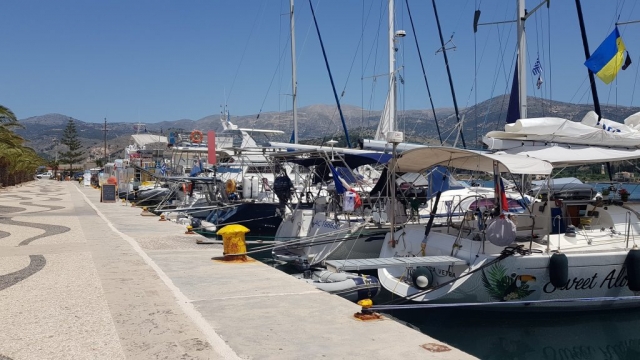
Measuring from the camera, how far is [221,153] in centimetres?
2277

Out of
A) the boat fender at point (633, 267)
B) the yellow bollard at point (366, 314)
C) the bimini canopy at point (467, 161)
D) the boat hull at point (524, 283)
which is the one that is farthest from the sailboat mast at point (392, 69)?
the yellow bollard at point (366, 314)

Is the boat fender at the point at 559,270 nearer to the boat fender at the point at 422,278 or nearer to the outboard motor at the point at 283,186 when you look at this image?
the boat fender at the point at 422,278

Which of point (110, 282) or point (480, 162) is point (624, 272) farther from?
point (110, 282)

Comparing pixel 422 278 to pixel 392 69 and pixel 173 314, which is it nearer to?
pixel 173 314

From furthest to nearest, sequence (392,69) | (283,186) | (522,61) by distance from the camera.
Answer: (392,69), (283,186), (522,61)

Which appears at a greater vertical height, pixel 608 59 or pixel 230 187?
pixel 608 59

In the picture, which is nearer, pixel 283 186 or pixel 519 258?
pixel 519 258

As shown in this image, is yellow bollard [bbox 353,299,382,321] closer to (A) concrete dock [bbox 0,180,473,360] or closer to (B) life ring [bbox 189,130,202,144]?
(A) concrete dock [bbox 0,180,473,360]

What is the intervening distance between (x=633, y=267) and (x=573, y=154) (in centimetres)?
266

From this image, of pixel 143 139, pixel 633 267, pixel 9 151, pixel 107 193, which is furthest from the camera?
pixel 143 139

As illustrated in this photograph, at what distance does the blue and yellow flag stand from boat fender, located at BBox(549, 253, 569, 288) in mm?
8306

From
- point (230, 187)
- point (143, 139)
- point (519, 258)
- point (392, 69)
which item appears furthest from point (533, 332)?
point (143, 139)

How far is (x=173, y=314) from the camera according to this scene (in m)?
7.54

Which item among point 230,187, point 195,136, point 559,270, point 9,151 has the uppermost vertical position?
point 195,136
